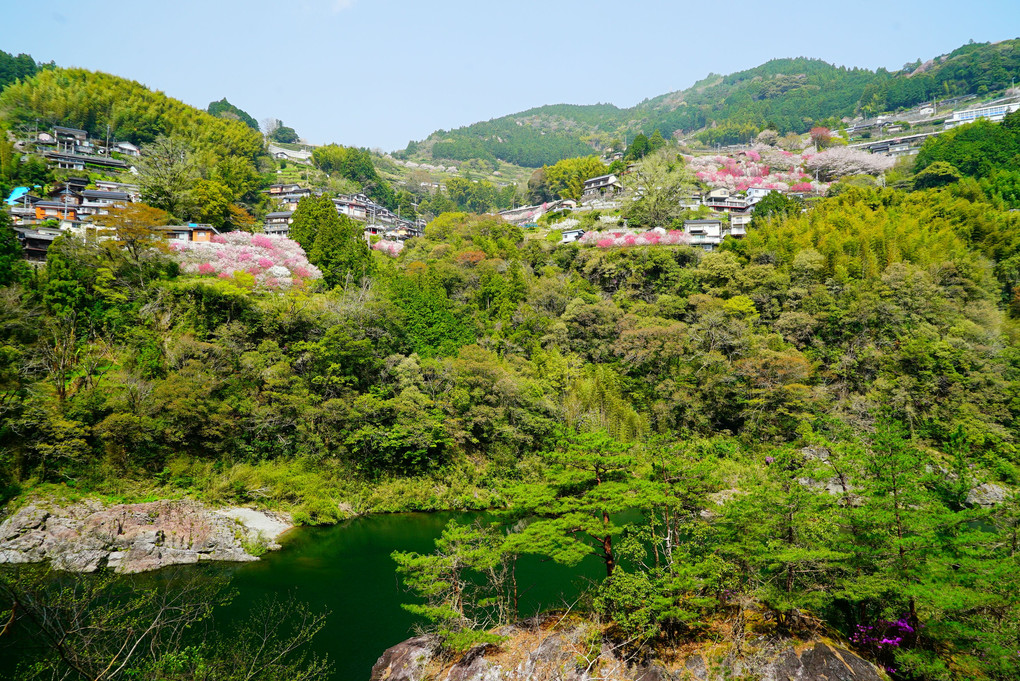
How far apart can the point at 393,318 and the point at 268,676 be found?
638 inches

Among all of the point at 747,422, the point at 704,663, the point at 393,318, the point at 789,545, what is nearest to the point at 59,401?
the point at 393,318

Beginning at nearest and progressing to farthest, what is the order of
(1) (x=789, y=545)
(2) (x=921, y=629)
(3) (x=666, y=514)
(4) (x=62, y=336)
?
(2) (x=921, y=629)
(1) (x=789, y=545)
(3) (x=666, y=514)
(4) (x=62, y=336)

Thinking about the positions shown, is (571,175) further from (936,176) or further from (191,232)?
(191,232)

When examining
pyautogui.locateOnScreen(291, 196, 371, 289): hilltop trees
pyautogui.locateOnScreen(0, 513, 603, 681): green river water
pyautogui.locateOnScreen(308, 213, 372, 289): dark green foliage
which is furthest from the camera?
pyautogui.locateOnScreen(291, 196, 371, 289): hilltop trees

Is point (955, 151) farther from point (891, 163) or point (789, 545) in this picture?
point (789, 545)

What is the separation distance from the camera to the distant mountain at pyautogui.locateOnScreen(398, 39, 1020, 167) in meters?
74.4

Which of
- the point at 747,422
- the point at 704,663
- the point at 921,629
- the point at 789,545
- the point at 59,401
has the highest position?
the point at 59,401

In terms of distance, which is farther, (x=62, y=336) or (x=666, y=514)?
(x=62, y=336)

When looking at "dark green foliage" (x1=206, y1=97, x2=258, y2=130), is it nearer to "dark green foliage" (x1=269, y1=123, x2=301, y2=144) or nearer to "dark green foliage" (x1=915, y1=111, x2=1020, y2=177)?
"dark green foliage" (x1=269, y1=123, x2=301, y2=144)

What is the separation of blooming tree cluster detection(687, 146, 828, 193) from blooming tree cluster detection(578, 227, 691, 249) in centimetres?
1546

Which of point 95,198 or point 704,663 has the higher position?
point 95,198

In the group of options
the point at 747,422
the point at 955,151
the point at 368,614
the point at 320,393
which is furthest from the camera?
the point at 955,151

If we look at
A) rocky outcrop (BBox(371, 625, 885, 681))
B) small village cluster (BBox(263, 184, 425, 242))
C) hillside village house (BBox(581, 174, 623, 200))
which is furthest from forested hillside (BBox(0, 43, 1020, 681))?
hillside village house (BBox(581, 174, 623, 200))

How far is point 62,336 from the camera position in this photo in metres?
19.6
